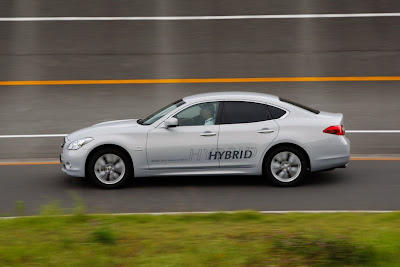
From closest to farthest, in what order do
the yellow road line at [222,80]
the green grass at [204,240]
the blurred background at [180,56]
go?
the green grass at [204,240]
the blurred background at [180,56]
the yellow road line at [222,80]

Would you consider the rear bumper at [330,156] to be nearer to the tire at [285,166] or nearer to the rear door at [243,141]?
the tire at [285,166]

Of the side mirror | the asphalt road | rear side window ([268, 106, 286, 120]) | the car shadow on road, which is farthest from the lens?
the car shadow on road

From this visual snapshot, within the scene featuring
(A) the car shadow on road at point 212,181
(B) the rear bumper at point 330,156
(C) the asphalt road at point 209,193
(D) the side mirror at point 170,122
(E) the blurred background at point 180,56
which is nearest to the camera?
(C) the asphalt road at point 209,193

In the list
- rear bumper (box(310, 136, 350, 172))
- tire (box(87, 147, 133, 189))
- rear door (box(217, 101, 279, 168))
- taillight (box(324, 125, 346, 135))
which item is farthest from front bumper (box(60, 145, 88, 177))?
taillight (box(324, 125, 346, 135))

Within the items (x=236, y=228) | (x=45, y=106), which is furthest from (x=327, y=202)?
(x=45, y=106)

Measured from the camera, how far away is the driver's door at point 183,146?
10.8 m

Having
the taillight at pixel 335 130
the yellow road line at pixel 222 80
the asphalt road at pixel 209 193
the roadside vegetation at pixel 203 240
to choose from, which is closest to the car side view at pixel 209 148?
the taillight at pixel 335 130

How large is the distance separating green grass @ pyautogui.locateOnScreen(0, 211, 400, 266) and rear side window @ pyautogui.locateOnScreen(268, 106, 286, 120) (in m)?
2.79

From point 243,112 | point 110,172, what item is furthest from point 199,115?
point 110,172

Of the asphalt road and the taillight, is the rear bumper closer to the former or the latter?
the taillight

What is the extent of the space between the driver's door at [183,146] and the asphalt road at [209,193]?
0.39 meters

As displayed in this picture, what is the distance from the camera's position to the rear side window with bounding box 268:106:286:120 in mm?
11039

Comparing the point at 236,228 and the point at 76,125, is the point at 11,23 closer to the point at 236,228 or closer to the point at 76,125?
the point at 76,125

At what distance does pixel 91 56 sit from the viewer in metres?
18.4
